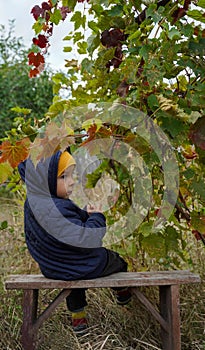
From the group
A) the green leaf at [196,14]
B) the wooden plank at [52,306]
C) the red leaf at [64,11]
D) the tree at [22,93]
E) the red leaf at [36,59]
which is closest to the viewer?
the green leaf at [196,14]

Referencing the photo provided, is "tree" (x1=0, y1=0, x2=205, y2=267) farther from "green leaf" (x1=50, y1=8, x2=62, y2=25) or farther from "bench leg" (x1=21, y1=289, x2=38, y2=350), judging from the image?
"bench leg" (x1=21, y1=289, x2=38, y2=350)

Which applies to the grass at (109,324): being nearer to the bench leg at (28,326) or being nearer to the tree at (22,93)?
the bench leg at (28,326)

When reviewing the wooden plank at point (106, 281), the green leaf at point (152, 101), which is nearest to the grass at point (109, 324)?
the wooden plank at point (106, 281)

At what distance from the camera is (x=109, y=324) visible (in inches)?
122

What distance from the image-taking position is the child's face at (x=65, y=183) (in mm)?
2787

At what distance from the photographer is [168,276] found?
281 cm

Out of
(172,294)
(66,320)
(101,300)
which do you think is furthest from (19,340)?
(172,294)

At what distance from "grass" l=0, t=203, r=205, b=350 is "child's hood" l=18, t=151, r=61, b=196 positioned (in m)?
0.74

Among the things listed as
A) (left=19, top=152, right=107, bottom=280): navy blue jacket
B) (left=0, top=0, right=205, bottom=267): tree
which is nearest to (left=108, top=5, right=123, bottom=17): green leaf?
(left=0, top=0, right=205, bottom=267): tree

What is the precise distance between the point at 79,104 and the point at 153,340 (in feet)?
4.25

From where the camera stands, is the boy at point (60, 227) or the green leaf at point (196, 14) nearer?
the green leaf at point (196, 14)

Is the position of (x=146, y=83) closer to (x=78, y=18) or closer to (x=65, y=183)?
(x=78, y=18)

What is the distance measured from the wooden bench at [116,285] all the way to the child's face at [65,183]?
423 millimetres

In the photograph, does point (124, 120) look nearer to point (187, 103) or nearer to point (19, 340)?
point (187, 103)
